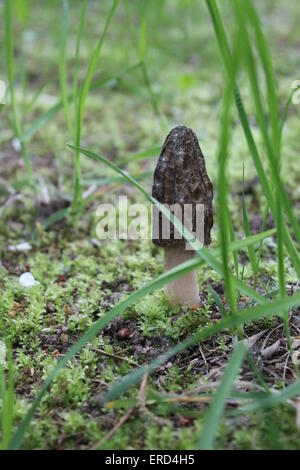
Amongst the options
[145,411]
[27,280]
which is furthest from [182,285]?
[27,280]

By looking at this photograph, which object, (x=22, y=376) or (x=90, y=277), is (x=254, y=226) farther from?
(x=22, y=376)

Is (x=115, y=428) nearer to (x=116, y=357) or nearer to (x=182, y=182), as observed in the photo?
(x=116, y=357)

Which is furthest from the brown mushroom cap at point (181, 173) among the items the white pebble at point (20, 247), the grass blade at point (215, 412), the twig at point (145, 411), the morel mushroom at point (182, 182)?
the white pebble at point (20, 247)

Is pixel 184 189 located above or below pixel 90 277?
above

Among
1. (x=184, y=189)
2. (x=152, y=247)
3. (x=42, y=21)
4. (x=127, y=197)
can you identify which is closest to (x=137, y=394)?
(x=184, y=189)

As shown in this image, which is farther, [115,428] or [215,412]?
[115,428]

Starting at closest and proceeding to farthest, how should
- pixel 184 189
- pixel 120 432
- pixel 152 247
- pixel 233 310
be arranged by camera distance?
pixel 120 432
pixel 233 310
pixel 184 189
pixel 152 247

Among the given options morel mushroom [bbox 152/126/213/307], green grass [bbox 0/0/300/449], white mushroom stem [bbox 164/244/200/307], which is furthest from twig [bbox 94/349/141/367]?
morel mushroom [bbox 152/126/213/307]

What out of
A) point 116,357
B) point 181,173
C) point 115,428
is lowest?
point 115,428
